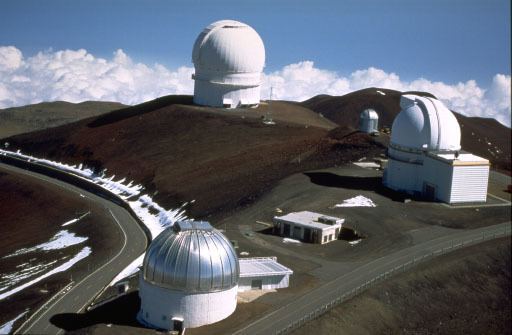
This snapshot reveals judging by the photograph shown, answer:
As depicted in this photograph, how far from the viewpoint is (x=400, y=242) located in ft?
173

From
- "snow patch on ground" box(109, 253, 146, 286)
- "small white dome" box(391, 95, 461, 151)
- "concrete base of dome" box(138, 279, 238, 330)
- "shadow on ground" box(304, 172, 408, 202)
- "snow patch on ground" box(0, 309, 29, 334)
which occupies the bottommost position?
"snow patch on ground" box(0, 309, 29, 334)

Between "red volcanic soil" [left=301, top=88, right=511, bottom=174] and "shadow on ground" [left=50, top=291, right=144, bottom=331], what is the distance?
81141mm

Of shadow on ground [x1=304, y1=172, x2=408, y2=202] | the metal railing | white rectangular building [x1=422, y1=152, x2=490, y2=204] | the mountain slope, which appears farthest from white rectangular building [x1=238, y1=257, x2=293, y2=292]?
the mountain slope

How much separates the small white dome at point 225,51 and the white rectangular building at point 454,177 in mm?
36809

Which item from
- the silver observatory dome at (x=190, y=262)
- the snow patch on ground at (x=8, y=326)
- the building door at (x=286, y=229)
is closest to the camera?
the silver observatory dome at (x=190, y=262)

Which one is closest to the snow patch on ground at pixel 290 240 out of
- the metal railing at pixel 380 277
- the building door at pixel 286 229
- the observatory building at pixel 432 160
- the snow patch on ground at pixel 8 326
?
the building door at pixel 286 229

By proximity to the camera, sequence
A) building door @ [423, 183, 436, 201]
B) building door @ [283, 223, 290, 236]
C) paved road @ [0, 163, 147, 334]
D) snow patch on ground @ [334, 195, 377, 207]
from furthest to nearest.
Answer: building door @ [423, 183, 436, 201], snow patch on ground @ [334, 195, 377, 207], building door @ [283, 223, 290, 236], paved road @ [0, 163, 147, 334]

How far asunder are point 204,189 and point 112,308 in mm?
30734

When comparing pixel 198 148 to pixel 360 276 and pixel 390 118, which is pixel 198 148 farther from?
pixel 390 118

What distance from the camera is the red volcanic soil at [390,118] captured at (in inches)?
4646

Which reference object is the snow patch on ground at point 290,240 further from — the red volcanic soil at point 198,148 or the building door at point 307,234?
the red volcanic soil at point 198,148

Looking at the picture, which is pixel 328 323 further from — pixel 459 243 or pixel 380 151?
pixel 380 151

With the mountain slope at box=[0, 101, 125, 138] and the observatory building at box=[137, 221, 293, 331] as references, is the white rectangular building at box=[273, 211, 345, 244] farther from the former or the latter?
the mountain slope at box=[0, 101, 125, 138]

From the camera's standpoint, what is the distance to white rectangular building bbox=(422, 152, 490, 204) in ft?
202
